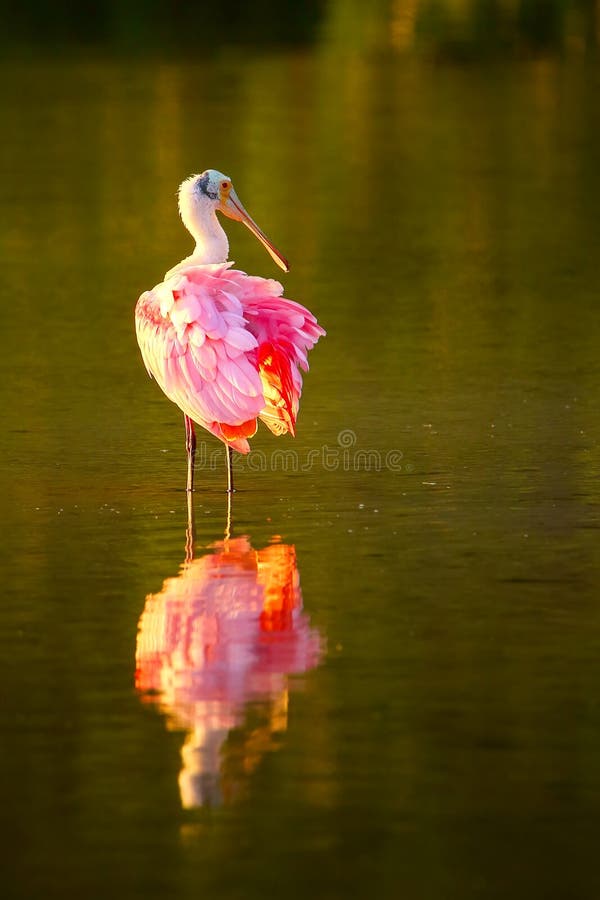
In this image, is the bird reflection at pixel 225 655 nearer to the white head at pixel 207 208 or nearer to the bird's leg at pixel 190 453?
the bird's leg at pixel 190 453

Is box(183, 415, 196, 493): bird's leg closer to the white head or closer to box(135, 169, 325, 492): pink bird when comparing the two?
box(135, 169, 325, 492): pink bird

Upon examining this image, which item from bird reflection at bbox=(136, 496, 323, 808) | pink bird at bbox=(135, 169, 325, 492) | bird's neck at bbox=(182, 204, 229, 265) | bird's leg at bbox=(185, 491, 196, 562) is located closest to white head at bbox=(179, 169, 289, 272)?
bird's neck at bbox=(182, 204, 229, 265)

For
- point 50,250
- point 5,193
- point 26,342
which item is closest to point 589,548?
point 26,342

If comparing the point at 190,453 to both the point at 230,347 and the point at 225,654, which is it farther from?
the point at 225,654

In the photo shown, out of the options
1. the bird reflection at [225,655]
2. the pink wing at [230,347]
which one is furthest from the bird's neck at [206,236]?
the bird reflection at [225,655]

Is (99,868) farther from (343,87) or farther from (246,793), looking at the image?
(343,87)

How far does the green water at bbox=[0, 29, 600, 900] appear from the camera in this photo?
6219 millimetres

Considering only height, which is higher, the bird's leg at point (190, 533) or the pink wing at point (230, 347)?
the pink wing at point (230, 347)

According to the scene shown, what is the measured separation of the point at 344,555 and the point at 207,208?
3.14 meters

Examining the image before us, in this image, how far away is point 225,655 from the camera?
7.93m

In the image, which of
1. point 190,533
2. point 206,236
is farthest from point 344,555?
point 206,236

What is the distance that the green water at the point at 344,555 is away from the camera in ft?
20.4

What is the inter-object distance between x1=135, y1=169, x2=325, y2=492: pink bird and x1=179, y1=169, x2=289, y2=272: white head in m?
0.59

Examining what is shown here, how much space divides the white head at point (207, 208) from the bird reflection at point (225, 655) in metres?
2.41
